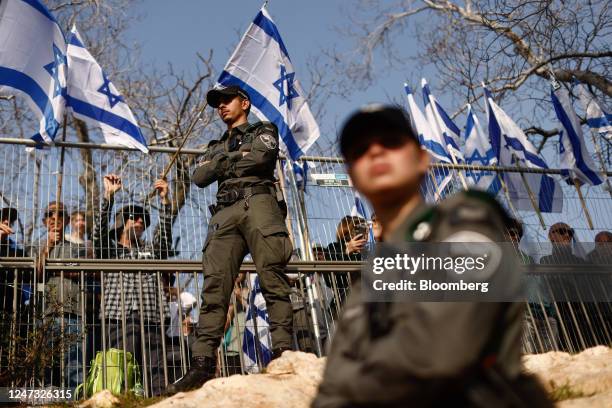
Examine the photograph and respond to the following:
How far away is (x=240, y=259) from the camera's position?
5.22 meters

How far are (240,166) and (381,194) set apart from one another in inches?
157

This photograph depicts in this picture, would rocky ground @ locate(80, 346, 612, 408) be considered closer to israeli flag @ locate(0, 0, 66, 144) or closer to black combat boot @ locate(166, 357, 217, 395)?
black combat boot @ locate(166, 357, 217, 395)

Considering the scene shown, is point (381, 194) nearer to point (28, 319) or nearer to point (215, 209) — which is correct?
point (215, 209)

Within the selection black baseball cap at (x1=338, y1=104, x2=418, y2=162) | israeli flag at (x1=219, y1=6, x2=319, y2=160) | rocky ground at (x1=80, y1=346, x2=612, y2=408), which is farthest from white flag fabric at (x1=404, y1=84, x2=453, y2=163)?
black baseball cap at (x1=338, y1=104, x2=418, y2=162)

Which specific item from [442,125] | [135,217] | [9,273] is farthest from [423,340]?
[442,125]

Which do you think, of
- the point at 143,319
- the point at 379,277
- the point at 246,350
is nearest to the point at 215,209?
the point at 143,319

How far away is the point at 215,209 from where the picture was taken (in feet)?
18.3

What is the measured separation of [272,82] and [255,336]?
303 cm

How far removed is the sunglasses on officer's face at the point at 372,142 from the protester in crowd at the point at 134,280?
429 centimetres

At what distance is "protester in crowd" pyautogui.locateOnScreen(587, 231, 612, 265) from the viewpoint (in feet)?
24.9

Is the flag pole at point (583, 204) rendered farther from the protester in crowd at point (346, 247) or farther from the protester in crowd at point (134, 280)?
the protester in crowd at point (134, 280)

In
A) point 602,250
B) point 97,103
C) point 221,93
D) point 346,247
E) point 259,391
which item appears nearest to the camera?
point 259,391

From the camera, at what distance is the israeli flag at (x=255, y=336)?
6.21 meters

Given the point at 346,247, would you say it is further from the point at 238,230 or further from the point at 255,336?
the point at 238,230
